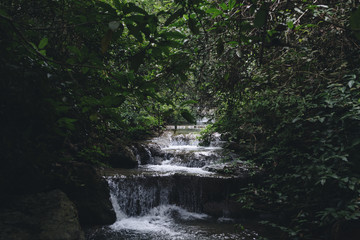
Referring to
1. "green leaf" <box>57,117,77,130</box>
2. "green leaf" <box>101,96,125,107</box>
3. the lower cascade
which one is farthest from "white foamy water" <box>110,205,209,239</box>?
"green leaf" <box>101,96,125,107</box>

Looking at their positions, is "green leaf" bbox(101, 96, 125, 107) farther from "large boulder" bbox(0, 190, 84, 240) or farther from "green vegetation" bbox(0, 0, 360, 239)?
"large boulder" bbox(0, 190, 84, 240)

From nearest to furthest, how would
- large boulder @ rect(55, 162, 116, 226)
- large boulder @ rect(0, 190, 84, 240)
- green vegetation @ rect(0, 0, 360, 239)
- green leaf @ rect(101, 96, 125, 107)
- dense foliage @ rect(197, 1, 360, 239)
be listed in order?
1. green leaf @ rect(101, 96, 125, 107)
2. green vegetation @ rect(0, 0, 360, 239)
3. large boulder @ rect(0, 190, 84, 240)
4. dense foliage @ rect(197, 1, 360, 239)
5. large boulder @ rect(55, 162, 116, 226)

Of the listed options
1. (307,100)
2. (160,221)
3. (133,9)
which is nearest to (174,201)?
(160,221)

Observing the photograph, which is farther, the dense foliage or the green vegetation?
the dense foliage

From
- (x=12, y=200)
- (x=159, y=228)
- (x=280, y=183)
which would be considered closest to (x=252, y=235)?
(x=280, y=183)

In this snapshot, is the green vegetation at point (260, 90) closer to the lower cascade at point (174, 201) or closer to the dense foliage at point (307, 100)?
the dense foliage at point (307, 100)

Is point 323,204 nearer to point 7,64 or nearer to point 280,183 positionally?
point 280,183

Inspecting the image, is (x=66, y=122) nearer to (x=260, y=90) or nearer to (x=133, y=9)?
(x=133, y=9)

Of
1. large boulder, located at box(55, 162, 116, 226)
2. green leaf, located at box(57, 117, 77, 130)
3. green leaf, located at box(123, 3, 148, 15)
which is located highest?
green leaf, located at box(123, 3, 148, 15)

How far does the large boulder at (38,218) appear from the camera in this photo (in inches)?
85.1

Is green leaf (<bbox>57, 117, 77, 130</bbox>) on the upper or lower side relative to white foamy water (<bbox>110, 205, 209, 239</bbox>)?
upper

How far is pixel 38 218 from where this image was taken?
243 centimetres

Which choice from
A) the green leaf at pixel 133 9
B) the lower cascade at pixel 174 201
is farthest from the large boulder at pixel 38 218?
the lower cascade at pixel 174 201

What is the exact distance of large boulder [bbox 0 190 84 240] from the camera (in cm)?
216
